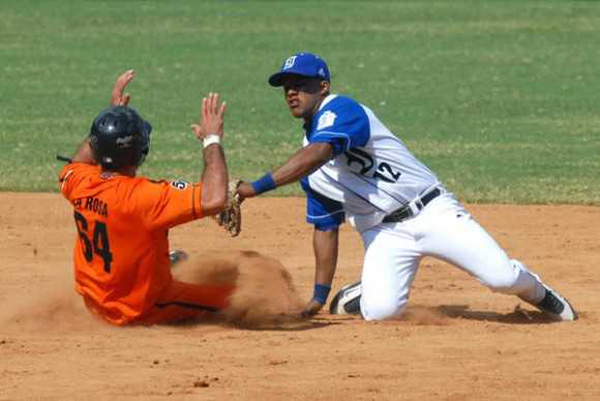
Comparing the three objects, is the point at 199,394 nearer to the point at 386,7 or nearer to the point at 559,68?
the point at 559,68

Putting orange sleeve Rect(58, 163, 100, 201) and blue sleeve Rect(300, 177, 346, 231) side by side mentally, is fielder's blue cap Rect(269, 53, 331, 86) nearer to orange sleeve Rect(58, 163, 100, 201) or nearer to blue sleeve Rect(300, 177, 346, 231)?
blue sleeve Rect(300, 177, 346, 231)

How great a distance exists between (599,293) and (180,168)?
18.8ft

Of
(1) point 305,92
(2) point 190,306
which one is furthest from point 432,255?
(2) point 190,306

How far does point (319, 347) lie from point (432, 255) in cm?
130

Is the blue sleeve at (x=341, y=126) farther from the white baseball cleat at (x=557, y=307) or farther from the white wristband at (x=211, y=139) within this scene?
the white baseball cleat at (x=557, y=307)

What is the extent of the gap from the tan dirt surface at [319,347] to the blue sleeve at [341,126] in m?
1.09

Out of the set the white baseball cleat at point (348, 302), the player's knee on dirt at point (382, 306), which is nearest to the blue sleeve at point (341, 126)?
the player's knee on dirt at point (382, 306)

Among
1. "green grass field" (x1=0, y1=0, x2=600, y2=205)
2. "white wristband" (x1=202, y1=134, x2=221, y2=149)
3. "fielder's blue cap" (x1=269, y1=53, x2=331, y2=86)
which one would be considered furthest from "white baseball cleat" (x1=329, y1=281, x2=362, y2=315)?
"green grass field" (x1=0, y1=0, x2=600, y2=205)

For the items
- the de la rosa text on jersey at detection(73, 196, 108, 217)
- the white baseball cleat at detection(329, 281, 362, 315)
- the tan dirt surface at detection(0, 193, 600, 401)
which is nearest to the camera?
the tan dirt surface at detection(0, 193, 600, 401)

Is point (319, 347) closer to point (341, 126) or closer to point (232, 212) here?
point (232, 212)

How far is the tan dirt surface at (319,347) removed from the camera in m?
6.66

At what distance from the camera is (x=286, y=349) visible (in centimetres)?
751

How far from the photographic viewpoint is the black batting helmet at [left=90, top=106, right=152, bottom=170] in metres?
7.47

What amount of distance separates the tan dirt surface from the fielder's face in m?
1.16
